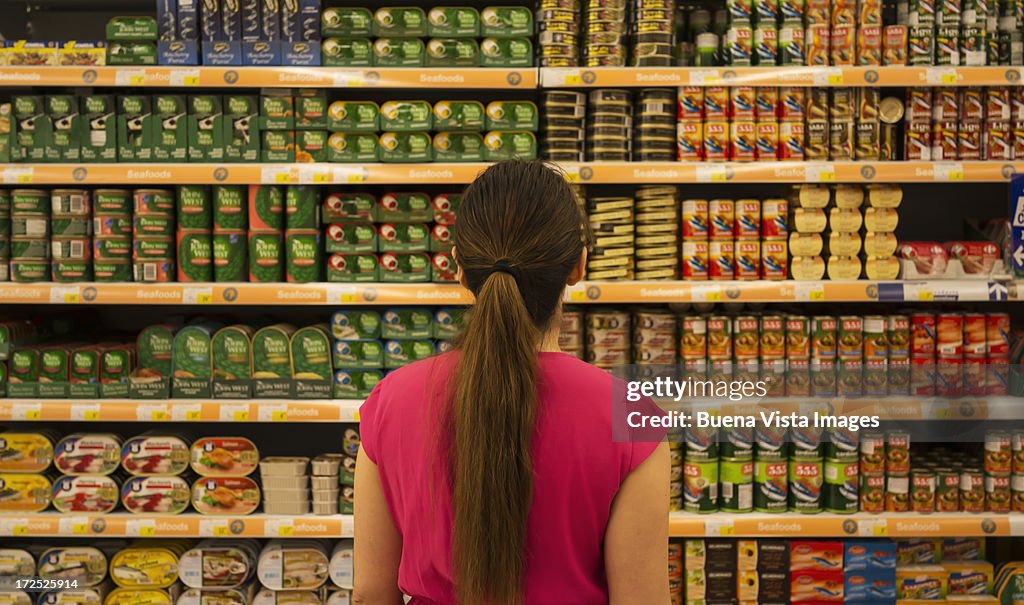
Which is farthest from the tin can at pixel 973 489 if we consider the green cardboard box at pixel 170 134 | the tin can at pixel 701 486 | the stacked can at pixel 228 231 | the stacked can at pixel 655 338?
the green cardboard box at pixel 170 134

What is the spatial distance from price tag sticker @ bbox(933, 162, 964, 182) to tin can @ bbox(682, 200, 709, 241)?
77cm

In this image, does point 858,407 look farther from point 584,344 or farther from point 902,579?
point 584,344

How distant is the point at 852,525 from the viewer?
2949 millimetres

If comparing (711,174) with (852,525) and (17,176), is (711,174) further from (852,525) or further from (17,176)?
(17,176)

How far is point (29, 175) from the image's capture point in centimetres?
296

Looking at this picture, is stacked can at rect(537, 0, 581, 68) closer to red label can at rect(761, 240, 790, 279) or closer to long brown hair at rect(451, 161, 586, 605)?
red label can at rect(761, 240, 790, 279)

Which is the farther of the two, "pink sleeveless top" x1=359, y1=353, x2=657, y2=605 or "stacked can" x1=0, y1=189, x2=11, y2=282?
"stacked can" x1=0, y1=189, x2=11, y2=282

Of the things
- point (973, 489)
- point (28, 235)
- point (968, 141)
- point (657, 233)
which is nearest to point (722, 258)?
point (657, 233)

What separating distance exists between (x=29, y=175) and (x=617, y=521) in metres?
2.60

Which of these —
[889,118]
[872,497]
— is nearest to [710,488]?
[872,497]

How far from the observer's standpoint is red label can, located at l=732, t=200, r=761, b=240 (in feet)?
9.82

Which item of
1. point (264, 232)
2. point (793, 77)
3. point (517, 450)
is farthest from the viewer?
point (264, 232)

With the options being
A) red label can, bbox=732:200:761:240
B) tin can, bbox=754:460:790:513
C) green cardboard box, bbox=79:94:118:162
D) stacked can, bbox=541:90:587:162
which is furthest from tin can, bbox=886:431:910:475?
green cardboard box, bbox=79:94:118:162

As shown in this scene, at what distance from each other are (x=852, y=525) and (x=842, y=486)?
5.2 inches
